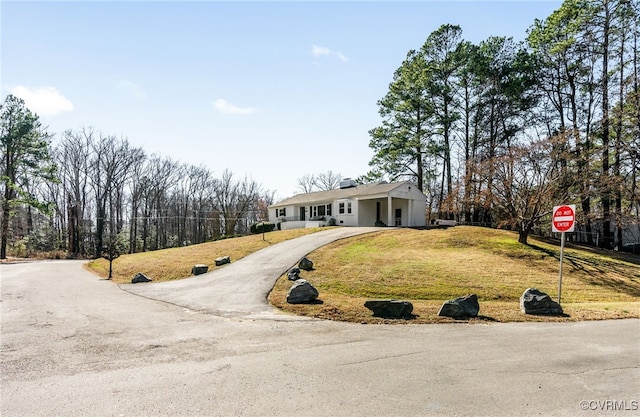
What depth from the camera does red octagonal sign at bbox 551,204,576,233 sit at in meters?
10.1

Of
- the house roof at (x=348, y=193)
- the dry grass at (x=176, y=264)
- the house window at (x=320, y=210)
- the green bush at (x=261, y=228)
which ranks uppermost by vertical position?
the house roof at (x=348, y=193)

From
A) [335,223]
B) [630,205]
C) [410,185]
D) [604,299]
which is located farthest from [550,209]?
[335,223]

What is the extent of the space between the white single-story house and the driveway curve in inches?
411

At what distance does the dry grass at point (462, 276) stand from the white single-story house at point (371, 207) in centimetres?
861

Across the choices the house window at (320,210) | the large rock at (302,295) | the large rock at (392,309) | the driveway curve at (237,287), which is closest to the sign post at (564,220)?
the large rock at (392,309)

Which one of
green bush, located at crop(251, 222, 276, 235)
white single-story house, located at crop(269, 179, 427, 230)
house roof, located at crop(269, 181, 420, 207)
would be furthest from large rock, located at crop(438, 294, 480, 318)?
green bush, located at crop(251, 222, 276, 235)

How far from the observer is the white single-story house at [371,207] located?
2998 centimetres

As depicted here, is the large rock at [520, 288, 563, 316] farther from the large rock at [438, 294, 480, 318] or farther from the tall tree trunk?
the tall tree trunk

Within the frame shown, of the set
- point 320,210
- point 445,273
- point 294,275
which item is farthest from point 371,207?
point 294,275

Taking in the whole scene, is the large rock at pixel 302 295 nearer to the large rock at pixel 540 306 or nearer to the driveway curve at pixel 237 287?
the driveway curve at pixel 237 287

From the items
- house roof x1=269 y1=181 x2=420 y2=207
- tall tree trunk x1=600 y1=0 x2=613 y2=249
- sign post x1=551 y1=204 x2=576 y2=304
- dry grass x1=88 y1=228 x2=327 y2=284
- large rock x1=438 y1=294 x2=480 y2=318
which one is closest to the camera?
large rock x1=438 y1=294 x2=480 y2=318

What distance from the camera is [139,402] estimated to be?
3877mm

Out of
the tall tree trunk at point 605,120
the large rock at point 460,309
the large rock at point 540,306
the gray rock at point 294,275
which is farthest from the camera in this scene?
the tall tree trunk at point 605,120

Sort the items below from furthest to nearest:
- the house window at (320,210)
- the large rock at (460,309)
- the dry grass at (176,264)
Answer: the house window at (320,210)
the dry grass at (176,264)
the large rock at (460,309)
